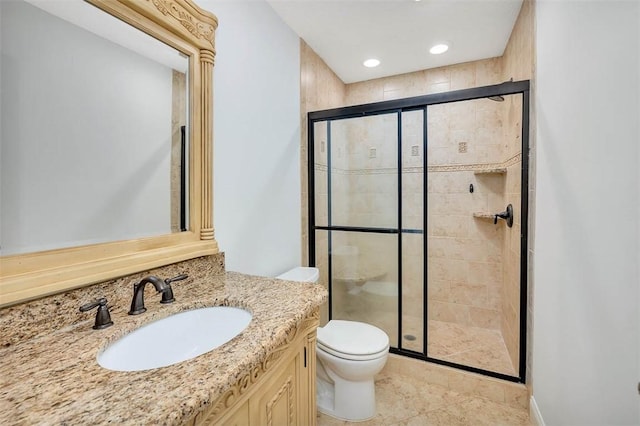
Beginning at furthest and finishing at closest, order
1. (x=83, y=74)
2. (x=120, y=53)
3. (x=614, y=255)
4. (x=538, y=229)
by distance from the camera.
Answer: (x=538, y=229), (x=120, y=53), (x=83, y=74), (x=614, y=255)

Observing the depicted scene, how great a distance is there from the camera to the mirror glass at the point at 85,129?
31.3 inches

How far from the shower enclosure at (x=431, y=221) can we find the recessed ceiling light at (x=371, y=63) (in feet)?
2.25

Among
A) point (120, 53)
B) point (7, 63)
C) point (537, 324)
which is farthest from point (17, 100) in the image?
point (537, 324)

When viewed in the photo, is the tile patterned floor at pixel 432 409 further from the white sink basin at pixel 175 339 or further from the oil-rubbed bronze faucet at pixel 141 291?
the oil-rubbed bronze faucet at pixel 141 291

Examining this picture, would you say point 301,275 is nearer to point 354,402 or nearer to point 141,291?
point 354,402

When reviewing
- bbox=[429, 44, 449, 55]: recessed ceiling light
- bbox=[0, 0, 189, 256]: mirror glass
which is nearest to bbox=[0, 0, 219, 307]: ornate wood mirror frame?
bbox=[0, 0, 189, 256]: mirror glass

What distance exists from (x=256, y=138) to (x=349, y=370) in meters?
1.46

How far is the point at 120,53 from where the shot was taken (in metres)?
1.05

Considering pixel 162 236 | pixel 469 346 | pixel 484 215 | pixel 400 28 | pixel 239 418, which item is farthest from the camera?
pixel 484 215

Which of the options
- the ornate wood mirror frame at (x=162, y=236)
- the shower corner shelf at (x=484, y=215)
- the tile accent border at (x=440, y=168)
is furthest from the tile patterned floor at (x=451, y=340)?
the ornate wood mirror frame at (x=162, y=236)

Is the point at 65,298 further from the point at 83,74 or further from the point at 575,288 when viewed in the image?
the point at 575,288

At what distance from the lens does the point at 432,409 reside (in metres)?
1.69

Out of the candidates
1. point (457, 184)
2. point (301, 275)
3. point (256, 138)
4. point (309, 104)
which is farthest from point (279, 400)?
point (457, 184)

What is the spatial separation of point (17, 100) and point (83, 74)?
8.5 inches
